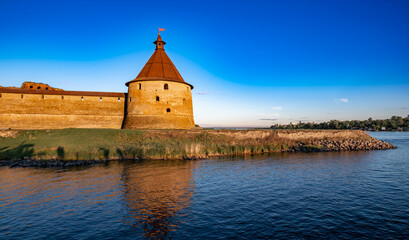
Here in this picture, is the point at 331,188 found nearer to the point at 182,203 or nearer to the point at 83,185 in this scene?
the point at 182,203

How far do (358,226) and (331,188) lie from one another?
422 centimetres

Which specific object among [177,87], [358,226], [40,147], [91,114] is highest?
[177,87]

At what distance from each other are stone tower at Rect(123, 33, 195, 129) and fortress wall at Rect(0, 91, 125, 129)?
3030 mm

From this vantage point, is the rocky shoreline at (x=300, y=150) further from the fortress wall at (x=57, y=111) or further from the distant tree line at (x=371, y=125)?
the distant tree line at (x=371, y=125)

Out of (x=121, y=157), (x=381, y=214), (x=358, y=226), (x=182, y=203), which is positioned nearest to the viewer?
(x=358, y=226)

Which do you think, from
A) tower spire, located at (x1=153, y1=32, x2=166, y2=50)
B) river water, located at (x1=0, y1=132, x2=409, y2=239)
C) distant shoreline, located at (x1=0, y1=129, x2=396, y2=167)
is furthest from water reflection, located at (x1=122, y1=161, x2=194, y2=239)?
tower spire, located at (x1=153, y1=32, x2=166, y2=50)

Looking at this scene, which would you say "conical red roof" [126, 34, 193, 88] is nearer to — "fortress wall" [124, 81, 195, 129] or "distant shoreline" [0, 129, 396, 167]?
"fortress wall" [124, 81, 195, 129]

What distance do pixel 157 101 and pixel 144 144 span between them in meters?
11.9

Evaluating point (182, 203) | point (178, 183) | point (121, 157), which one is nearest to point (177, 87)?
point (121, 157)

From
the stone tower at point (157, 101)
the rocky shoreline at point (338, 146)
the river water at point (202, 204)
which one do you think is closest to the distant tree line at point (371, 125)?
the rocky shoreline at point (338, 146)

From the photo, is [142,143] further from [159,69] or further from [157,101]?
[159,69]

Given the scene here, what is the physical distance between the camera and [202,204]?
9.04 m

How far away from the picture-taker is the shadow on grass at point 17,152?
1850cm

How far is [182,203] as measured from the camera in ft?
30.0
